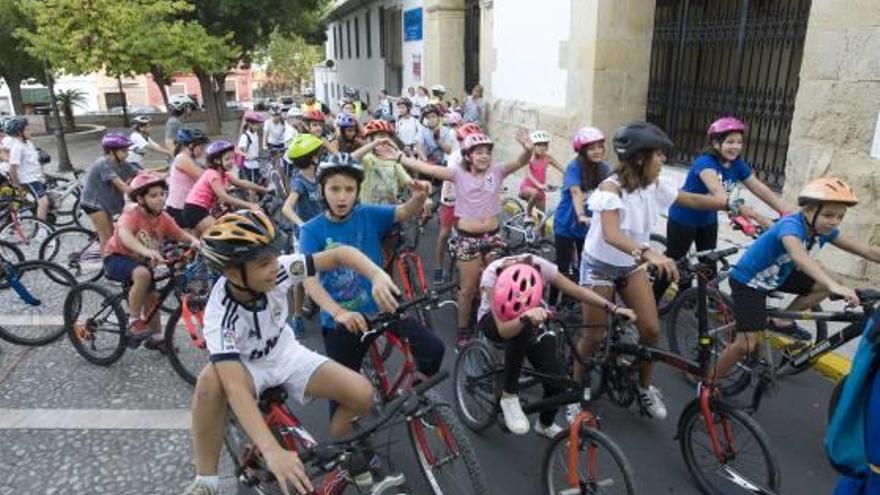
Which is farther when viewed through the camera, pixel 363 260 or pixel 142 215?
pixel 142 215

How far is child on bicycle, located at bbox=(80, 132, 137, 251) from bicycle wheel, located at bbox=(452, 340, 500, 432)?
13.8 ft

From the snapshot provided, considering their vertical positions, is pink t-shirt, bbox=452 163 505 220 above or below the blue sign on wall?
below

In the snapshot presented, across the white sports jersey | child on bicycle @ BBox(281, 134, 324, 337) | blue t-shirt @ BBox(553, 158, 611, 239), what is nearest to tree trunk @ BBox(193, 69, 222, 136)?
child on bicycle @ BBox(281, 134, 324, 337)

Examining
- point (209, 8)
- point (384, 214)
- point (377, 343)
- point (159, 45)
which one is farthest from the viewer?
point (209, 8)

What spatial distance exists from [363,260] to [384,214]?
25.5 inches

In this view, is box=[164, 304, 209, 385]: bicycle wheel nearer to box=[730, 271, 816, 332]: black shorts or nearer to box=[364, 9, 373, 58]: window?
box=[730, 271, 816, 332]: black shorts

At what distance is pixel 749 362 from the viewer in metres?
4.25

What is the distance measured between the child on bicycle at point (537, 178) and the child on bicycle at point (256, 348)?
488cm

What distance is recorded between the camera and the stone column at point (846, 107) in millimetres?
6102

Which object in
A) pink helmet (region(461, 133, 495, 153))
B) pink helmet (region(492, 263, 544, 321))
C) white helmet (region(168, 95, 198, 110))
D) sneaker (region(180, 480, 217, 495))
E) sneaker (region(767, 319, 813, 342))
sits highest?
white helmet (region(168, 95, 198, 110))

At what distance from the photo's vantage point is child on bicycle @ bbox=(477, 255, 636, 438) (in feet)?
11.0

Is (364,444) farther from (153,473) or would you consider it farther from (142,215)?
(142,215)

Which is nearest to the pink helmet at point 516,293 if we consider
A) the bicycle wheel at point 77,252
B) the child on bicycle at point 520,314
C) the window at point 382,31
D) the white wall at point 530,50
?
the child on bicycle at point 520,314

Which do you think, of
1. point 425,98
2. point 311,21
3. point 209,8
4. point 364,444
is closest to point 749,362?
point 364,444
